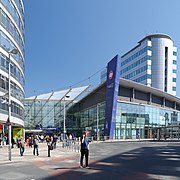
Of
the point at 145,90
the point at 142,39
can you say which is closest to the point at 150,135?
the point at 145,90

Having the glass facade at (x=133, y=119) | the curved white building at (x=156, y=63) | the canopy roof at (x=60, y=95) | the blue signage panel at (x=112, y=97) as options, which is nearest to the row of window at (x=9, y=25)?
the blue signage panel at (x=112, y=97)

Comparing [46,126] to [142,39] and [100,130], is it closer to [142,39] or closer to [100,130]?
[100,130]

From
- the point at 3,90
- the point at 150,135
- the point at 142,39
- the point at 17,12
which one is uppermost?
the point at 142,39

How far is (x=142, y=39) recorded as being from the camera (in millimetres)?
110188

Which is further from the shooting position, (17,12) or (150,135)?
(150,135)

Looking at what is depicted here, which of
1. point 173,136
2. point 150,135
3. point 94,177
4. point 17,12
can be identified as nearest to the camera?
point 94,177

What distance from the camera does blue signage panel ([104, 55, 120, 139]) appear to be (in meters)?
62.5

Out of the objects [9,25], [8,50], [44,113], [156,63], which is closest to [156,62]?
[156,63]

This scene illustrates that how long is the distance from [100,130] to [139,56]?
44669mm

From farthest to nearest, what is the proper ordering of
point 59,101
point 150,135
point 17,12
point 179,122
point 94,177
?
point 59,101
point 179,122
point 150,135
point 17,12
point 94,177

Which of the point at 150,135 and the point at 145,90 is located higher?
the point at 145,90

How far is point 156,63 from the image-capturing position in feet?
346

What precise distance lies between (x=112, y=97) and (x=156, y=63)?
47200mm

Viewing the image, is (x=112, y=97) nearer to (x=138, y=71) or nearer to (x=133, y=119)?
(x=133, y=119)
